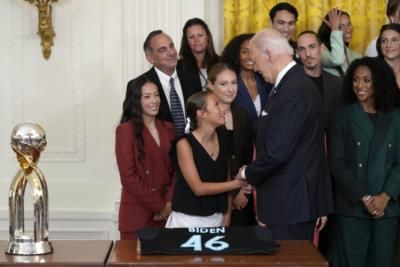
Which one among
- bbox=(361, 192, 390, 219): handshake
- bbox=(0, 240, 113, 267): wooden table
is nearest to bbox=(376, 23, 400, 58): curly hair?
bbox=(361, 192, 390, 219): handshake

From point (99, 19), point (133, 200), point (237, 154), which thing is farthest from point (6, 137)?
point (237, 154)

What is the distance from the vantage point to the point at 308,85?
358 cm

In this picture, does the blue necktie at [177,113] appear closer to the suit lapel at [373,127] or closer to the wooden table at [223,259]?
the suit lapel at [373,127]

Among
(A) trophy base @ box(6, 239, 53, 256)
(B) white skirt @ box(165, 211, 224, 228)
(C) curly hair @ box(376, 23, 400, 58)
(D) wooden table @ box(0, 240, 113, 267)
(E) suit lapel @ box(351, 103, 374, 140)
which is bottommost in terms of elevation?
(B) white skirt @ box(165, 211, 224, 228)

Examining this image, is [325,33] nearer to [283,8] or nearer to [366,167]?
[283,8]

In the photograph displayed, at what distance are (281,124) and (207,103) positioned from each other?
18.3 inches

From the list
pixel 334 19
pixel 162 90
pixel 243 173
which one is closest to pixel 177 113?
pixel 162 90

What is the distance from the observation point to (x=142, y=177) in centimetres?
412

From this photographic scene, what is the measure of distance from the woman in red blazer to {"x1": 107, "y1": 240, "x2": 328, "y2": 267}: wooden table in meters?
1.45

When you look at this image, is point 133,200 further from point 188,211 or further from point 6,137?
point 6,137

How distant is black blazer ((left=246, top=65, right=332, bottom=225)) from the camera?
11.5 ft

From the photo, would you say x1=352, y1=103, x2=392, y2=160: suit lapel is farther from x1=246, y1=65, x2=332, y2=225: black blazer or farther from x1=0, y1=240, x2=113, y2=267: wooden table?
x1=0, y1=240, x2=113, y2=267: wooden table

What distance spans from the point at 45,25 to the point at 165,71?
1.00 meters

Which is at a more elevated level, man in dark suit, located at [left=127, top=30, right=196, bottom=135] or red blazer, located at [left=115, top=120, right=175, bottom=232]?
man in dark suit, located at [left=127, top=30, right=196, bottom=135]
